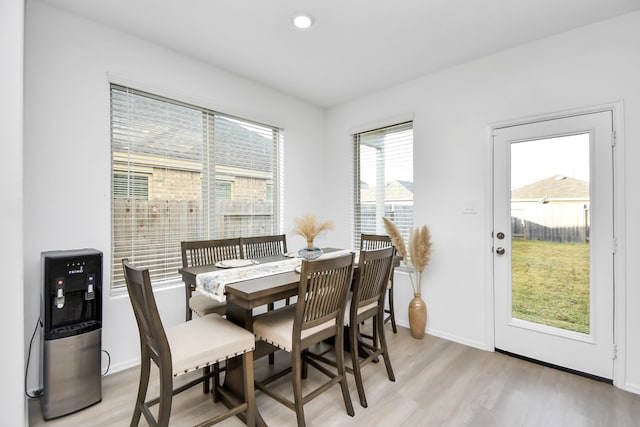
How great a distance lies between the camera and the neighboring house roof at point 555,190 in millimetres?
2391

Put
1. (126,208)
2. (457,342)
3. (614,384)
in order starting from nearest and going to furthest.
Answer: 1. (614,384)
2. (126,208)
3. (457,342)

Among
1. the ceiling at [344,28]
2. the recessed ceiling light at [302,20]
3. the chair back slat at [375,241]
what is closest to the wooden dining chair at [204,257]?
the chair back slat at [375,241]

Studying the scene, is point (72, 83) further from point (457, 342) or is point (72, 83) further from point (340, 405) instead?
point (457, 342)

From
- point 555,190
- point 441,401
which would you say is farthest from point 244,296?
point 555,190

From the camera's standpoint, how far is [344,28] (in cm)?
240

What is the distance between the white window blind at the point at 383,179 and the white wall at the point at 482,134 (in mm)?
165

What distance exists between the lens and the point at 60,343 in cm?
185

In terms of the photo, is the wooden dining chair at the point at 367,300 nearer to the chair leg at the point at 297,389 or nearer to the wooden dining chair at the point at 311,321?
the wooden dining chair at the point at 311,321

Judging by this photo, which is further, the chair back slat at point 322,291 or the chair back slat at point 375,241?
the chair back slat at point 375,241

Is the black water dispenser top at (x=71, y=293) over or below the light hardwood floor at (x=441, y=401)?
over

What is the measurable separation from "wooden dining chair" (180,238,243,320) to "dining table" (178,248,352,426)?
0.31m

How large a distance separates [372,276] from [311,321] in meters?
0.60

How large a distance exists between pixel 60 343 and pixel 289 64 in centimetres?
288

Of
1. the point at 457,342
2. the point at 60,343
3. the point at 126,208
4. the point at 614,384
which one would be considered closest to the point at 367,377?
the point at 457,342
